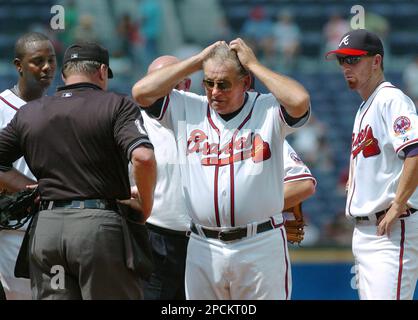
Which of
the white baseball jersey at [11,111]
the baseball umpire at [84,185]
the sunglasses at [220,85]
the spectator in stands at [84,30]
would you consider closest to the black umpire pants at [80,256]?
the baseball umpire at [84,185]

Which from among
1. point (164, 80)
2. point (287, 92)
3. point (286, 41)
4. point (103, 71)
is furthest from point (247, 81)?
point (286, 41)

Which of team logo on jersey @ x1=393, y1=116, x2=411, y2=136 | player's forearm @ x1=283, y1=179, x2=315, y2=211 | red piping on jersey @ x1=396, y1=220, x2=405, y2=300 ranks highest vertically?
team logo on jersey @ x1=393, y1=116, x2=411, y2=136

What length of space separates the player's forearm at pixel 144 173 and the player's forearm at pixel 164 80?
49 cm

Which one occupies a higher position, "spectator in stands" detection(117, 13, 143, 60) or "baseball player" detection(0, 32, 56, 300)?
"spectator in stands" detection(117, 13, 143, 60)

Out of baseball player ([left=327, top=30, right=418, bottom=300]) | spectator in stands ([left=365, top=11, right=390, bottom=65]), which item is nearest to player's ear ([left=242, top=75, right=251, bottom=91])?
baseball player ([left=327, top=30, right=418, bottom=300])

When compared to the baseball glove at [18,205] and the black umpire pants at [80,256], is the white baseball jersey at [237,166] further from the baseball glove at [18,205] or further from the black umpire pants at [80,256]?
the baseball glove at [18,205]

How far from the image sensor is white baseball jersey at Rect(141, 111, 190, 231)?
5918mm

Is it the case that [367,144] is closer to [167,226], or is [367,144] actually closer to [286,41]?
[167,226]

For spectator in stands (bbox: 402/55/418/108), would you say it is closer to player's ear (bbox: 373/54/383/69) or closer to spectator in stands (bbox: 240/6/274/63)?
spectator in stands (bbox: 240/6/274/63)

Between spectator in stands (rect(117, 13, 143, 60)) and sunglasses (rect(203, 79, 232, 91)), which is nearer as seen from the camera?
sunglasses (rect(203, 79, 232, 91))

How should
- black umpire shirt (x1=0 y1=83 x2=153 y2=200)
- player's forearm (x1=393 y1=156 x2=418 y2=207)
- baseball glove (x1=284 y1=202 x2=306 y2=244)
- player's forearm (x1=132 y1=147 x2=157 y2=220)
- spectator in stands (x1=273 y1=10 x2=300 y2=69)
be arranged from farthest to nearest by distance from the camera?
spectator in stands (x1=273 y1=10 x2=300 y2=69)
baseball glove (x1=284 y1=202 x2=306 y2=244)
player's forearm (x1=393 y1=156 x2=418 y2=207)
black umpire shirt (x1=0 y1=83 x2=153 y2=200)
player's forearm (x1=132 y1=147 x2=157 y2=220)

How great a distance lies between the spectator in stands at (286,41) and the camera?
49.2 ft

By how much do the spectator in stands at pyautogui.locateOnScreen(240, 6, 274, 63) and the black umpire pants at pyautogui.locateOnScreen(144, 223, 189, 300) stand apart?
924 centimetres
